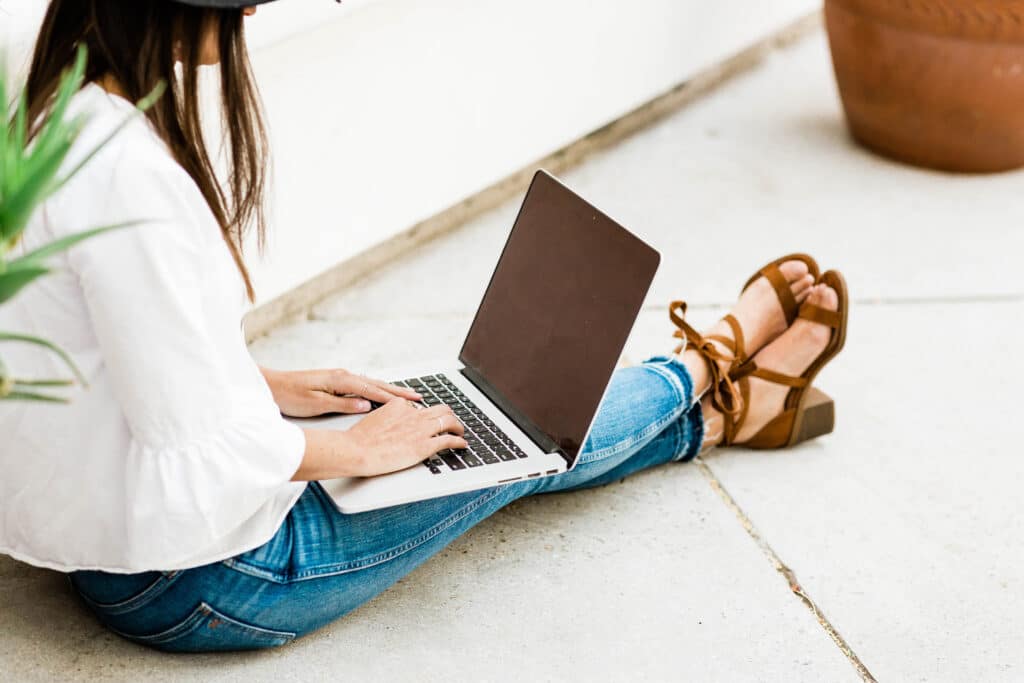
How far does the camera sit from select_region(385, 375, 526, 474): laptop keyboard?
167cm

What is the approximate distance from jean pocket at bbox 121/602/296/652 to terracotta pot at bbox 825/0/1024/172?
2.61 m

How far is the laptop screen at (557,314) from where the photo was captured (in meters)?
1.67

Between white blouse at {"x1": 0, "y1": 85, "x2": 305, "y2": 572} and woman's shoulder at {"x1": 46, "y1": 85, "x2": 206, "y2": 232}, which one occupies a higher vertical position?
woman's shoulder at {"x1": 46, "y1": 85, "x2": 206, "y2": 232}

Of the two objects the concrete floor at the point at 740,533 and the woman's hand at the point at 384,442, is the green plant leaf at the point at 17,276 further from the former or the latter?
the concrete floor at the point at 740,533

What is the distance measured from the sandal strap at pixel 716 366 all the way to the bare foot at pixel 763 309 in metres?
0.08

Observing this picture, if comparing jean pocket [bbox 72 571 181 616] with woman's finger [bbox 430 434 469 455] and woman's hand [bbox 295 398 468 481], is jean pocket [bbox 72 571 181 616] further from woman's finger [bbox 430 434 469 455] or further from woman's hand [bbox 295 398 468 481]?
woman's finger [bbox 430 434 469 455]

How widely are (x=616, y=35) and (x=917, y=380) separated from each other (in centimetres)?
151

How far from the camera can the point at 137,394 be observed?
1.27 meters

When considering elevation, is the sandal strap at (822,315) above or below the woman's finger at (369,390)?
below

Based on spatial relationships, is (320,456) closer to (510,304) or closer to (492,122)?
(510,304)

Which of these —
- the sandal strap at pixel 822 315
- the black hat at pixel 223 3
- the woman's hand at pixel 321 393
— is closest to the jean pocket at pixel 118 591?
the woman's hand at pixel 321 393

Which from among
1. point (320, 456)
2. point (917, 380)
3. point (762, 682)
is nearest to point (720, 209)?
point (917, 380)

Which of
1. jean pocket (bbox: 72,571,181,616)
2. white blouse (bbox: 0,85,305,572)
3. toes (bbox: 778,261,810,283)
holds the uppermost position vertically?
white blouse (bbox: 0,85,305,572)

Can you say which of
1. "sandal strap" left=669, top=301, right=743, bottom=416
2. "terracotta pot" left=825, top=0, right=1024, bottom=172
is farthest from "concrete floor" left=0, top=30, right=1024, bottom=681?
"terracotta pot" left=825, top=0, right=1024, bottom=172
